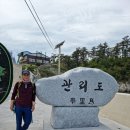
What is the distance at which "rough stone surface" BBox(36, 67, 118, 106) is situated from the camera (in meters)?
8.46

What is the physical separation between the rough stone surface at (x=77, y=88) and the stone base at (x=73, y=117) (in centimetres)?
13

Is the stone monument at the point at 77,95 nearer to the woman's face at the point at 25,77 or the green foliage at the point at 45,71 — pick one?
the woman's face at the point at 25,77

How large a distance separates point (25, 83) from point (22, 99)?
32 cm

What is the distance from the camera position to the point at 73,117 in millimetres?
8695

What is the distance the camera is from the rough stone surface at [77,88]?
8461 mm

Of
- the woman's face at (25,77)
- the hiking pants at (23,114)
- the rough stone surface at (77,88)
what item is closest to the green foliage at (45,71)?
the rough stone surface at (77,88)

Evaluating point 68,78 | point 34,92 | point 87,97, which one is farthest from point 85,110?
point 34,92

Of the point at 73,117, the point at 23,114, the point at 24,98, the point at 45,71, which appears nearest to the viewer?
the point at 24,98

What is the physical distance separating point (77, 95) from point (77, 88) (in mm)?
161

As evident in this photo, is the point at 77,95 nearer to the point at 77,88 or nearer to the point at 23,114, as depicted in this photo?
the point at 77,88

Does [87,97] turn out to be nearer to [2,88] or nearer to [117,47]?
[2,88]

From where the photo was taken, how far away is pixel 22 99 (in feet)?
24.4

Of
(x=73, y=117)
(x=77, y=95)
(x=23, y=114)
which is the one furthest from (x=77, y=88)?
(x=23, y=114)

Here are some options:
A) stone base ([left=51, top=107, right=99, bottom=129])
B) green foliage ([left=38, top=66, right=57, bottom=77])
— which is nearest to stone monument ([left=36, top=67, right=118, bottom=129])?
stone base ([left=51, top=107, right=99, bottom=129])
